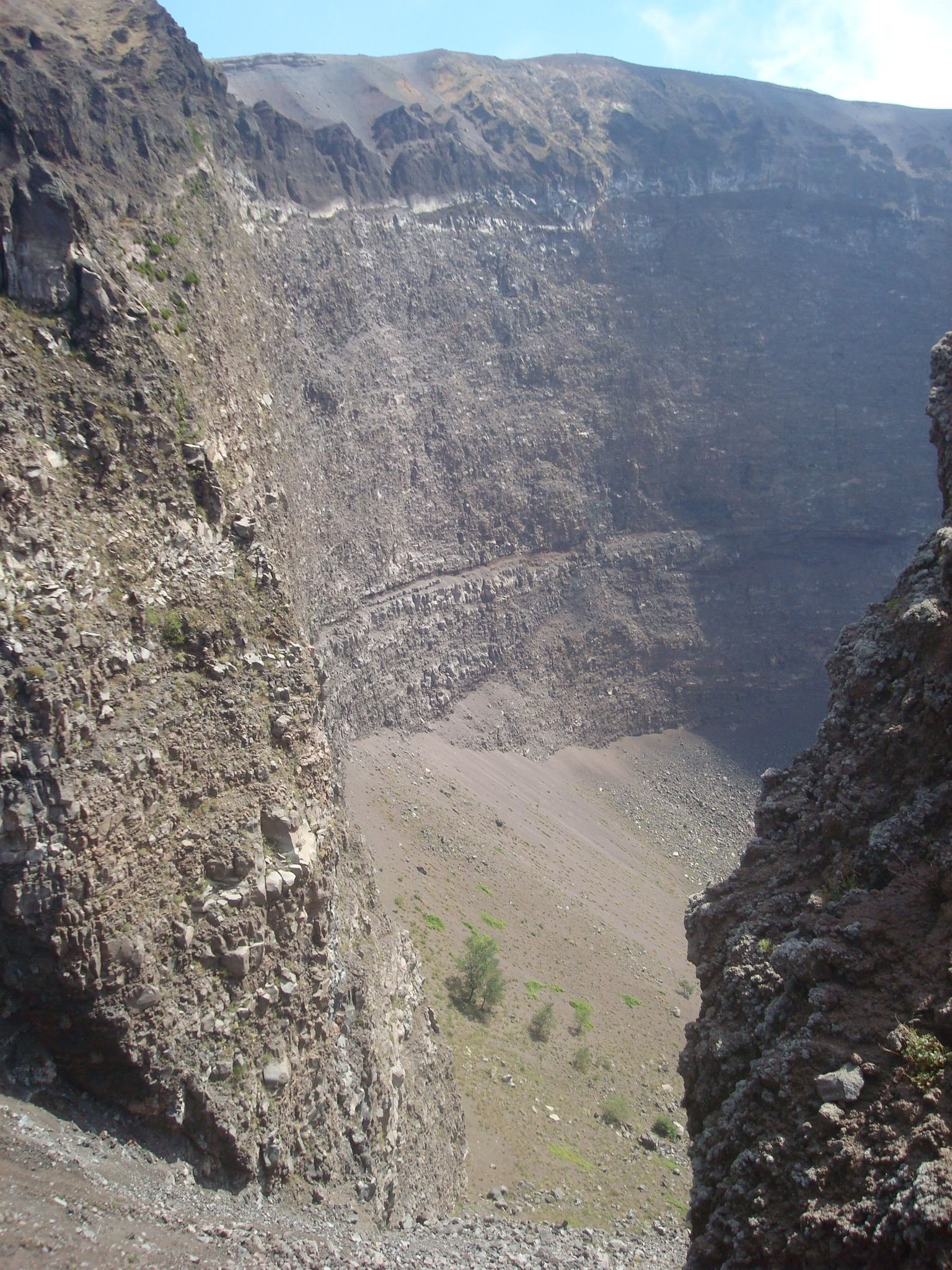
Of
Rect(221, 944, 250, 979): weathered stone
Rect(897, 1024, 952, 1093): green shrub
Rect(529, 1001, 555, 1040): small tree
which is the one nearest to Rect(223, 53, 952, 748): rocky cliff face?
Rect(529, 1001, 555, 1040): small tree

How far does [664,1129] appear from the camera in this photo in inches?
1174

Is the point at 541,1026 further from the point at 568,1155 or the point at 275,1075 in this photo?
the point at 275,1075

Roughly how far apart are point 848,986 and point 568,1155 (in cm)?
2000

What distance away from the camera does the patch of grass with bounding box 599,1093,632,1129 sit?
29.3 metres

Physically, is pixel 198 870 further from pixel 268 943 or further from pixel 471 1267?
pixel 471 1267

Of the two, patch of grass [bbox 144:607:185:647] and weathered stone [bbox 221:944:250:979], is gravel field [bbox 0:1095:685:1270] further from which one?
patch of grass [bbox 144:607:185:647]

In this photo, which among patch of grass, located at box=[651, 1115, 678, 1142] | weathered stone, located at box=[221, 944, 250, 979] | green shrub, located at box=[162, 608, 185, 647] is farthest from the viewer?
patch of grass, located at box=[651, 1115, 678, 1142]

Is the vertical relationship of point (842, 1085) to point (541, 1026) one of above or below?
above

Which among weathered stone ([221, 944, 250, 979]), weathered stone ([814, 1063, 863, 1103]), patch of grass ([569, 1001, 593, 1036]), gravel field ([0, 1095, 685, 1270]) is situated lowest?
patch of grass ([569, 1001, 593, 1036])

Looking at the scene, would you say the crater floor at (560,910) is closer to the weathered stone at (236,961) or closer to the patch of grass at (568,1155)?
the patch of grass at (568,1155)

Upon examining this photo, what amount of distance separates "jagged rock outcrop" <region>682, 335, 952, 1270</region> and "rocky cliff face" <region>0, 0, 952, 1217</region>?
8.98m

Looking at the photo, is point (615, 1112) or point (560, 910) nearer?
point (615, 1112)

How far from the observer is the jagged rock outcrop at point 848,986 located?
8461mm

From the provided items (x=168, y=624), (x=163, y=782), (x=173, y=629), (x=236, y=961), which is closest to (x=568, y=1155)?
(x=236, y=961)
